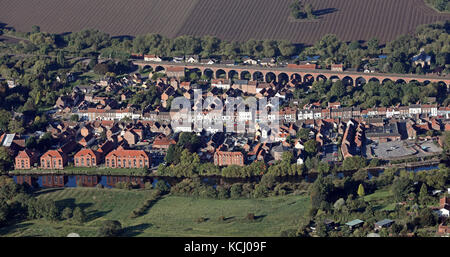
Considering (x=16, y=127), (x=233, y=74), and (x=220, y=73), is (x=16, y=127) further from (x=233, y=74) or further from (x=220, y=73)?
(x=233, y=74)

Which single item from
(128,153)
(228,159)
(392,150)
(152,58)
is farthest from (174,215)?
(152,58)

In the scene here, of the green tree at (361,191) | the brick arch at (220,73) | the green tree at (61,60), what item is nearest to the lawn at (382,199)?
the green tree at (361,191)

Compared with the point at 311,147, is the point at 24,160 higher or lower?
lower

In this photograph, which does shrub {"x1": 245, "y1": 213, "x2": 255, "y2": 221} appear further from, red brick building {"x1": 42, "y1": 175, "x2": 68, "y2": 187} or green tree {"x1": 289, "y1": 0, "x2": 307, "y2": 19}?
green tree {"x1": 289, "y1": 0, "x2": 307, "y2": 19}

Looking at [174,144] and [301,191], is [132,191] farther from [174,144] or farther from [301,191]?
[301,191]

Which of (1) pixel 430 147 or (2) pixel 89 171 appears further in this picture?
(1) pixel 430 147

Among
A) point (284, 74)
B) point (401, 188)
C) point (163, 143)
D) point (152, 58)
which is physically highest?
point (152, 58)
